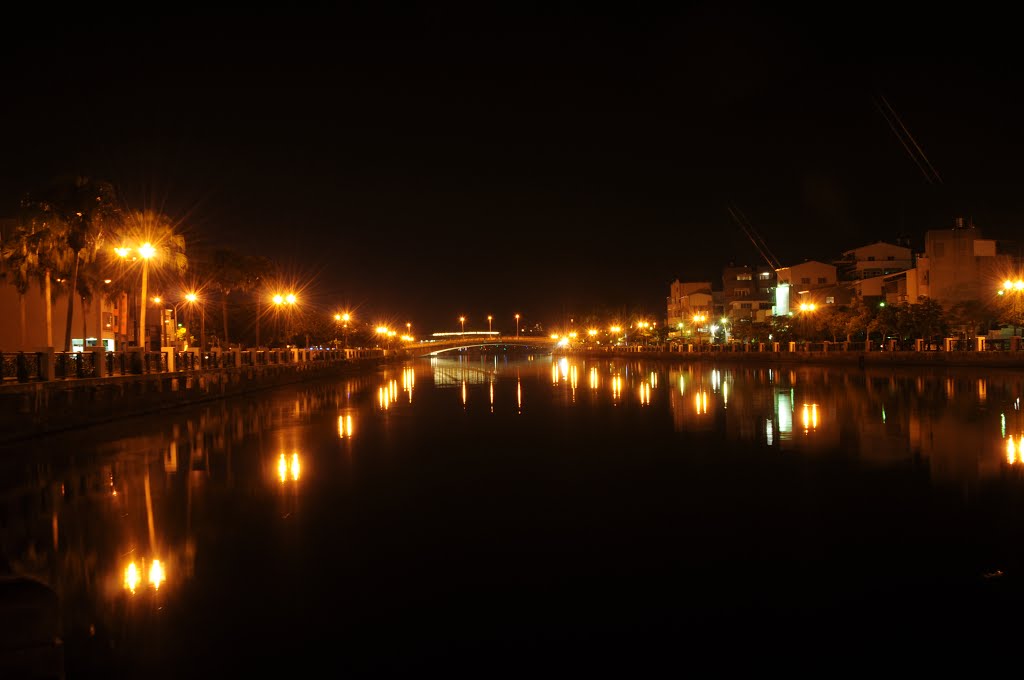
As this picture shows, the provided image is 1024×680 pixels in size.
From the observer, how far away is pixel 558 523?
882 cm

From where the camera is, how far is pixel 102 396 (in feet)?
75.3

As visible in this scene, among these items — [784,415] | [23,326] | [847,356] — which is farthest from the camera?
[847,356]

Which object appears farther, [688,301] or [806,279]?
[688,301]

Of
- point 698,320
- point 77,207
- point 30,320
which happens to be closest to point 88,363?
point 77,207

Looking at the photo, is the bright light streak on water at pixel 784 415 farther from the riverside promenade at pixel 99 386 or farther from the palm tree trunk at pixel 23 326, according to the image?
the palm tree trunk at pixel 23 326

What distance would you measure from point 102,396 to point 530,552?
1919cm

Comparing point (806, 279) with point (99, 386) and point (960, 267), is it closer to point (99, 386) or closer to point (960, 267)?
point (960, 267)

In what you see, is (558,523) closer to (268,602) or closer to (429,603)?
(429,603)

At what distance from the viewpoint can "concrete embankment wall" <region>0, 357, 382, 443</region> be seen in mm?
18266

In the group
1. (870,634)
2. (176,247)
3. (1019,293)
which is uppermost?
(176,247)

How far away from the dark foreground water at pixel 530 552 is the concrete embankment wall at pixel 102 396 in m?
2.33

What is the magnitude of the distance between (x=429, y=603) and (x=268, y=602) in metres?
1.22

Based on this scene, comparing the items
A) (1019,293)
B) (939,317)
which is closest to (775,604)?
(1019,293)

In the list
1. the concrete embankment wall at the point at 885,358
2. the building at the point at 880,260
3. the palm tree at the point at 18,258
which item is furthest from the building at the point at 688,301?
the palm tree at the point at 18,258
